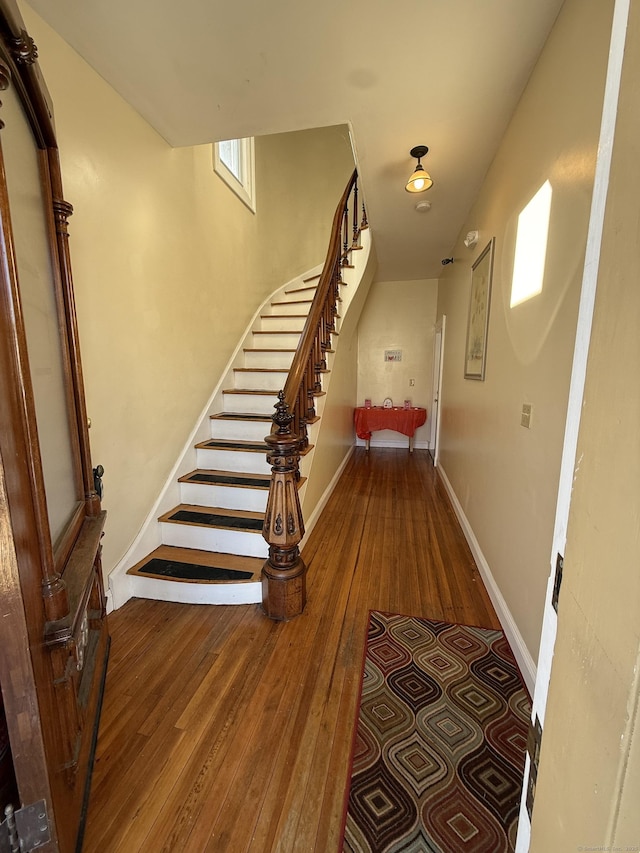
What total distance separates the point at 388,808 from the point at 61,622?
1.15m

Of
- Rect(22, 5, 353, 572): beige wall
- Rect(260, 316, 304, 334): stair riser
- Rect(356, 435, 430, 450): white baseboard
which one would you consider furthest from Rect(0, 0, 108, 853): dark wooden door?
Rect(356, 435, 430, 450): white baseboard

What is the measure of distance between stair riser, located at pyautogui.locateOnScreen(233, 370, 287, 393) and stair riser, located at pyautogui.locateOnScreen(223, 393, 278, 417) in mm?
178

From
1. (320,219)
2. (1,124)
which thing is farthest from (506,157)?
(320,219)

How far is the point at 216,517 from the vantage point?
96.9 inches

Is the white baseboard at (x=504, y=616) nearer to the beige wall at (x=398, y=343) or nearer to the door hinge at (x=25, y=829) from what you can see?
the door hinge at (x=25, y=829)

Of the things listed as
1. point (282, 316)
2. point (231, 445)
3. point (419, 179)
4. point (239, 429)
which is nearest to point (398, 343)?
point (282, 316)

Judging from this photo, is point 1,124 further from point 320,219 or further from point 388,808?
point 320,219

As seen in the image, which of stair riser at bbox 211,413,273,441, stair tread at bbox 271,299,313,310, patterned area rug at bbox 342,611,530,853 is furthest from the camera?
stair tread at bbox 271,299,313,310

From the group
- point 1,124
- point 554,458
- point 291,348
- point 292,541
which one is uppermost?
point 1,124

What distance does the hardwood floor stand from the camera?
108 cm

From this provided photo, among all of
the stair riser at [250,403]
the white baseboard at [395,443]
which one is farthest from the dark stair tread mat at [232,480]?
the white baseboard at [395,443]

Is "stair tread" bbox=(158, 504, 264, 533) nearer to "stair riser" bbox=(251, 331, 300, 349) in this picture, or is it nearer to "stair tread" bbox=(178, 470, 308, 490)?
"stair tread" bbox=(178, 470, 308, 490)

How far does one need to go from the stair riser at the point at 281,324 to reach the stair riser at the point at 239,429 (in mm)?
1371

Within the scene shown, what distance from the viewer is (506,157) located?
212 cm
